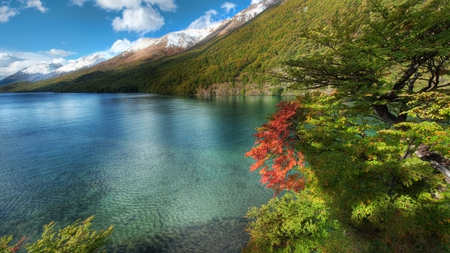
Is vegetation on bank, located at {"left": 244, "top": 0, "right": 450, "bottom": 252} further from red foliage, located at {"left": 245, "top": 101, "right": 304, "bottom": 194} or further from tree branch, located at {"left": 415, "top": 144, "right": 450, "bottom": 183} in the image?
red foliage, located at {"left": 245, "top": 101, "right": 304, "bottom": 194}

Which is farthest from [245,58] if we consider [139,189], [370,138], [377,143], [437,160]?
[437,160]

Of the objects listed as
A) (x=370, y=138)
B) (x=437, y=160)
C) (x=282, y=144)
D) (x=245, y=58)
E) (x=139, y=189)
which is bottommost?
→ (x=139, y=189)

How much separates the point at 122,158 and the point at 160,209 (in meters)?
12.2

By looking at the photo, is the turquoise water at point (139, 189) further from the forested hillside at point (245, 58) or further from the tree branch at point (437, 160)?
the forested hillside at point (245, 58)

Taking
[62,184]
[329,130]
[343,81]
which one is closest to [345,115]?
[329,130]

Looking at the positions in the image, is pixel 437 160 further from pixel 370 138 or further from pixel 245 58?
pixel 245 58

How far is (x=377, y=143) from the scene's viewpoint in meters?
7.85

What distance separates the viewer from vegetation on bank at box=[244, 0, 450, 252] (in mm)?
6594

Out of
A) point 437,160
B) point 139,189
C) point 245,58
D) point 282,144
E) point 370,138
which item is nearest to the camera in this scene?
point 437,160

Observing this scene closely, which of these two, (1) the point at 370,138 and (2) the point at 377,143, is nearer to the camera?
(2) the point at 377,143

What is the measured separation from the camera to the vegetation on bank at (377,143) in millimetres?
6594

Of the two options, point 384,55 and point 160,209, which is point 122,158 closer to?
point 160,209

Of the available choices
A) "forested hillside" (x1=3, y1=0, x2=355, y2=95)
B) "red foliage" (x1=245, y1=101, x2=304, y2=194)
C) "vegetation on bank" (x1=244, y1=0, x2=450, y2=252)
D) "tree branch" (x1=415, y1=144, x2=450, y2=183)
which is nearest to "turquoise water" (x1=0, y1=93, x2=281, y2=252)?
"red foliage" (x1=245, y1=101, x2=304, y2=194)

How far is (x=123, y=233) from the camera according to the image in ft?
38.3
